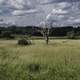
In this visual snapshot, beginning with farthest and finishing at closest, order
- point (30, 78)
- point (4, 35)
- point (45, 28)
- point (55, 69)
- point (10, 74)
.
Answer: point (4, 35), point (45, 28), point (55, 69), point (10, 74), point (30, 78)

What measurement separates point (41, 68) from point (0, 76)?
8.69 ft

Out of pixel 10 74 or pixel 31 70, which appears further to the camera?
pixel 31 70

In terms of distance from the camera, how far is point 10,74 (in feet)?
38.4

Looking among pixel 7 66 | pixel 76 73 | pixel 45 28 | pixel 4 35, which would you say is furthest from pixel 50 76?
pixel 4 35

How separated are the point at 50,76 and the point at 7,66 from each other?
2.75 m

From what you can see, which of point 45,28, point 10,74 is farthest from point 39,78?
point 45,28

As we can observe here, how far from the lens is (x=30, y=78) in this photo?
10.7m

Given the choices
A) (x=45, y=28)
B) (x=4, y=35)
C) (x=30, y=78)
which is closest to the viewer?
(x=30, y=78)

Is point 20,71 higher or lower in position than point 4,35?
higher

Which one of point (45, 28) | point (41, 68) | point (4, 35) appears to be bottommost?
point (4, 35)

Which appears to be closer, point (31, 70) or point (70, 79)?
point (70, 79)

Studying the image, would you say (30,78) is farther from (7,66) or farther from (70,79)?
(7,66)

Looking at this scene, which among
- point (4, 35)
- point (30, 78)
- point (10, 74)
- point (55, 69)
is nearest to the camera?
point (30, 78)

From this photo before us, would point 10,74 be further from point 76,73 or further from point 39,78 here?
point 76,73
